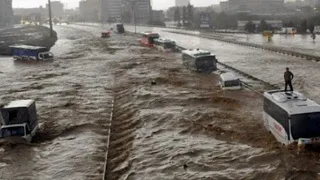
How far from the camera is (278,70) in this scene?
163 ft

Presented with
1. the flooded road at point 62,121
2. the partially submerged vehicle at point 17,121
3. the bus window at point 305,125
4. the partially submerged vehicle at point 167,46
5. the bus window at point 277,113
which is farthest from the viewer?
the partially submerged vehicle at point 167,46

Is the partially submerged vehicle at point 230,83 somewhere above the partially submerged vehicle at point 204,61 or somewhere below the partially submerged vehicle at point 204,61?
below

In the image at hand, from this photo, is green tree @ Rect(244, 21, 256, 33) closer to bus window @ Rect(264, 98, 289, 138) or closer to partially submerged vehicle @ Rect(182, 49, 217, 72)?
partially submerged vehicle @ Rect(182, 49, 217, 72)

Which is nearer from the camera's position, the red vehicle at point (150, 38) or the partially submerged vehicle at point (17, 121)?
the partially submerged vehicle at point (17, 121)

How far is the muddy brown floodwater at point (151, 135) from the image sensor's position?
20.7m

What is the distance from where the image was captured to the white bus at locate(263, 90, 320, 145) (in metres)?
19.9

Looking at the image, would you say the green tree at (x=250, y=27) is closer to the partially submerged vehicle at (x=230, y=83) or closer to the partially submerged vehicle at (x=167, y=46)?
the partially submerged vehicle at (x=167, y=46)

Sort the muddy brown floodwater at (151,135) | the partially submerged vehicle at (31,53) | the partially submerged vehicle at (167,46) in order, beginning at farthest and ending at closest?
the partially submerged vehicle at (167,46) → the partially submerged vehicle at (31,53) → the muddy brown floodwater at (151,135)

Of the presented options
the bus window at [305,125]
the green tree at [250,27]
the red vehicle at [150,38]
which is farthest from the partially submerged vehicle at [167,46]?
the bus window at [305,125]

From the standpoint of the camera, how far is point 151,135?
1038 inches

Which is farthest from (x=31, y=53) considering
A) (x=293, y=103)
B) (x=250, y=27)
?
(x=250, y=27)

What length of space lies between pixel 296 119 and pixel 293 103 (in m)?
1.25

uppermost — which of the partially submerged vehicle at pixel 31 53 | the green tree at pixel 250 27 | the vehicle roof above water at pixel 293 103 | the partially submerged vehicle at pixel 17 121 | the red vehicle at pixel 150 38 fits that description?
the green tree at pixel 250 27

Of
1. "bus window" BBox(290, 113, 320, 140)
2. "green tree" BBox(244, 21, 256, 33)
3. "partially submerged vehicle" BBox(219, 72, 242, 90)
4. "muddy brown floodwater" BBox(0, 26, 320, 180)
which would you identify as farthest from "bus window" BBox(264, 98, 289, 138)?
"green tree" BBox(244, 21, 256, 33)
